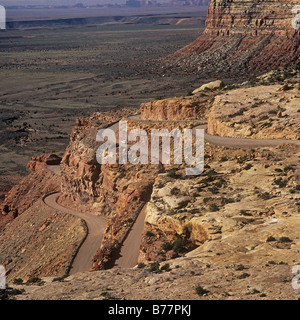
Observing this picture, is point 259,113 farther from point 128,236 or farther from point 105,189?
point 128,236

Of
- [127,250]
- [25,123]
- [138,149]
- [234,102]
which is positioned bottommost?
[25,123]

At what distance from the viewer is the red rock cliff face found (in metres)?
129

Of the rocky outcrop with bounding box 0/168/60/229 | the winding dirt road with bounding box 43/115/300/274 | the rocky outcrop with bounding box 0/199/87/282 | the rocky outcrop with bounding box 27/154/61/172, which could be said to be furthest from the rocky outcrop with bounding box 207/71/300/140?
the rocky outcrop with bounding box 27/154/61/172

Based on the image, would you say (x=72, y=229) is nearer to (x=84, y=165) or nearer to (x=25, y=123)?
(x=84, y=165)

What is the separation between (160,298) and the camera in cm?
1867

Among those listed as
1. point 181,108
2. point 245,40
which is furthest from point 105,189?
point 245,40

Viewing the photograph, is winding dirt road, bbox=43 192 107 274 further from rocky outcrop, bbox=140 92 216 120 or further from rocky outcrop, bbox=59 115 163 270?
rocky outcrop, bbox=140 92 216 120

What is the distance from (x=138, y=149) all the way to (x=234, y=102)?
7.88 metres

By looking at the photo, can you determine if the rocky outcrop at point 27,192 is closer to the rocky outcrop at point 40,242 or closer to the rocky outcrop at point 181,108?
the rocky outcrop at point 40,242

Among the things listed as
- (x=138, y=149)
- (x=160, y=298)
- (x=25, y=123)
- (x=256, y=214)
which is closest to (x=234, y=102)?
(x=138, y=149)

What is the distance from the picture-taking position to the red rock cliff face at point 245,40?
422 feet

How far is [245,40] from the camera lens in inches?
5512

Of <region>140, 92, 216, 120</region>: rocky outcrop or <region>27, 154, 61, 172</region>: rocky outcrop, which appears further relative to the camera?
<region>27, 154, 61, 172</region>: rocky outcrop
